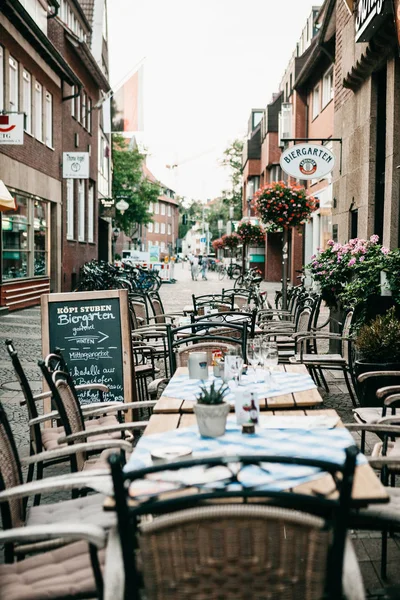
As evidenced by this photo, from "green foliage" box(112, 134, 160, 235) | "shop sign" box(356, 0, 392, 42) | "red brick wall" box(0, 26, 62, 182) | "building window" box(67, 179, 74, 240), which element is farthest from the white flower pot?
"green foliage" box(112, 134, 160, 235)

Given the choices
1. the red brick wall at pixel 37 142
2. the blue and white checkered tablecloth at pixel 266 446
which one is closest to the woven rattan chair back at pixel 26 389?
the blue and white checkered tablecloth at pixel 266 446

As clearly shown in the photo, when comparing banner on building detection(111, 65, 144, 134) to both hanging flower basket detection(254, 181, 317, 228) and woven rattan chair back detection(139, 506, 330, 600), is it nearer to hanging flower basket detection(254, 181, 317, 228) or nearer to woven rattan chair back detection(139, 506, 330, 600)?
hanging flower basket detection(254, 181, 317, 228)

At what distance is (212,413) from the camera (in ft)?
10.6

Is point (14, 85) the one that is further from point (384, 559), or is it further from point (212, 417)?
point (384, 559)

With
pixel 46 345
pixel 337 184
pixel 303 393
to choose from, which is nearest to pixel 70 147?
pixel 337 184

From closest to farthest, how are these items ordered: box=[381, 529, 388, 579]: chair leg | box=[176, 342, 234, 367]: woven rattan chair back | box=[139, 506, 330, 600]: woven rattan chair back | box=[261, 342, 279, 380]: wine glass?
box=[139, 506, 330, 600]: woven rattan chair back < box=[381, 529, 388, 579]: chair leg < box=[261, 342, 279, 380]: wine glass < box=[176, 342, 234, 367]: woven rattan chair back

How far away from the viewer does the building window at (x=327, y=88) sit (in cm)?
2252

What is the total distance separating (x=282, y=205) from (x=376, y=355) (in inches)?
337

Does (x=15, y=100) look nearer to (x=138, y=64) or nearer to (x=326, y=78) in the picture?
(x=138, y=64)

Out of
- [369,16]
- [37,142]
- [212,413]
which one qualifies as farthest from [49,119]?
[212,413]

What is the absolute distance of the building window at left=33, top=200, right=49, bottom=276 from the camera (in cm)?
2195

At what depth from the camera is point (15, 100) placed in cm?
1973

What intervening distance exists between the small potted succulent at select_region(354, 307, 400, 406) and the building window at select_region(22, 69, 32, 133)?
16.1 meters

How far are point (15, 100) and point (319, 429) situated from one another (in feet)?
60.2
